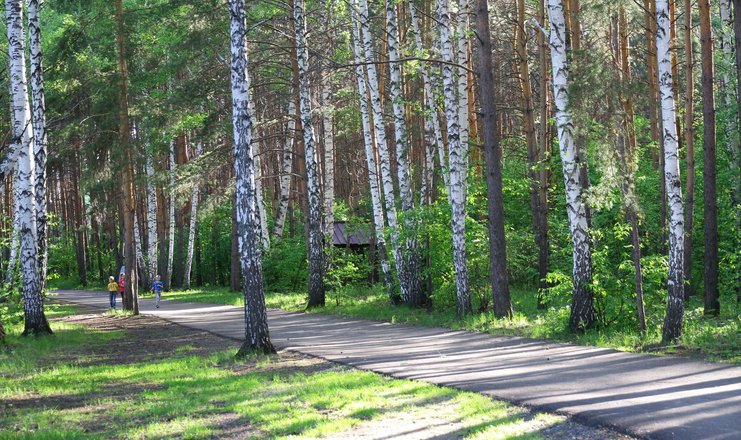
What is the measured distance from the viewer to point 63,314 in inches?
1065

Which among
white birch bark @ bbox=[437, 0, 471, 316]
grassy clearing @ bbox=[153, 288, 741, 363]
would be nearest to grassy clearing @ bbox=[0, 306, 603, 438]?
grassy clearing @ bbox=[153, 288, 741, 363]

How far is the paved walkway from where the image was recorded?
7.25 m

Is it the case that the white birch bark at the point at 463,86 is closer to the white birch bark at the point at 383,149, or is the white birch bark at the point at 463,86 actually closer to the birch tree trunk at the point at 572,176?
the white birch bark at the point at 383,149

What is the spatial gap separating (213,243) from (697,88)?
28.9 m

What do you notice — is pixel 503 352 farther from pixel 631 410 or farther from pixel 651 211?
pixel 651 211

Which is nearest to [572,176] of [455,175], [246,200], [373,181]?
[455,175]

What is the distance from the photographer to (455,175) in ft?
57.4

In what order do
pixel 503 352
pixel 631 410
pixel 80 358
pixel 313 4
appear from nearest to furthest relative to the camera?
1. pixel 631 410
2. pixel 503 352
3. pixel 80 358
4. pixel 313 4

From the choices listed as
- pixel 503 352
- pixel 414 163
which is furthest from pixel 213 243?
pixel 503 352

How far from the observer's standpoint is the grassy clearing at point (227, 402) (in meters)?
7.66

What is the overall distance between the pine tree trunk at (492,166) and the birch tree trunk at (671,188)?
4.76 metres

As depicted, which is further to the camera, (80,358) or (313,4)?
(313,4)

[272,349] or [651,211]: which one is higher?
[651,211]

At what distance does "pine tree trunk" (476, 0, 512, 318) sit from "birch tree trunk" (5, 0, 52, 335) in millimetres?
10151
